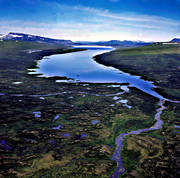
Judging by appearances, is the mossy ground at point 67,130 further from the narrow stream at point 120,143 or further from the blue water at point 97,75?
the blue water at point 97,75

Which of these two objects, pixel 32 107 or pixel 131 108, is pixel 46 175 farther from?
pixel 131 108

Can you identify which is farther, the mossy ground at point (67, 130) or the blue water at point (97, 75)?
the blue water at point (97, 75)

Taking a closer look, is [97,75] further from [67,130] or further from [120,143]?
[120,143]

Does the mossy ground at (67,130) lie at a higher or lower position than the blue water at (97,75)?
lower

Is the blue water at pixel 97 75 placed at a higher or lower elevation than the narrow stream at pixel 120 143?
higher

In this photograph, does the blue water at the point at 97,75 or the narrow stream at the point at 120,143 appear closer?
the narrow stream at the point at 120,143

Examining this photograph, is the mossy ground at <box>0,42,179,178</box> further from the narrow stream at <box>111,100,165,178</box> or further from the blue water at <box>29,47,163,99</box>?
the blue water at <box>29,47,163,99</box>

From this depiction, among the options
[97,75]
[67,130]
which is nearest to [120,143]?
[67,130]

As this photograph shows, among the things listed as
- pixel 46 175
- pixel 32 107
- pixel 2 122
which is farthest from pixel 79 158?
pixel 32 107

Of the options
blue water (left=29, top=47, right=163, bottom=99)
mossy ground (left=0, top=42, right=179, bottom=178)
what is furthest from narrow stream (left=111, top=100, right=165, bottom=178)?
blue water (left=29, top=47, right=163, bottom=99)

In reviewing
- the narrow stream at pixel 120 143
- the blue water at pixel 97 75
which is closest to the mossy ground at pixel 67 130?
the narrow stream at pixel 120 143

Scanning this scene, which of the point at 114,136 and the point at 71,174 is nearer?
the point at 71,174
